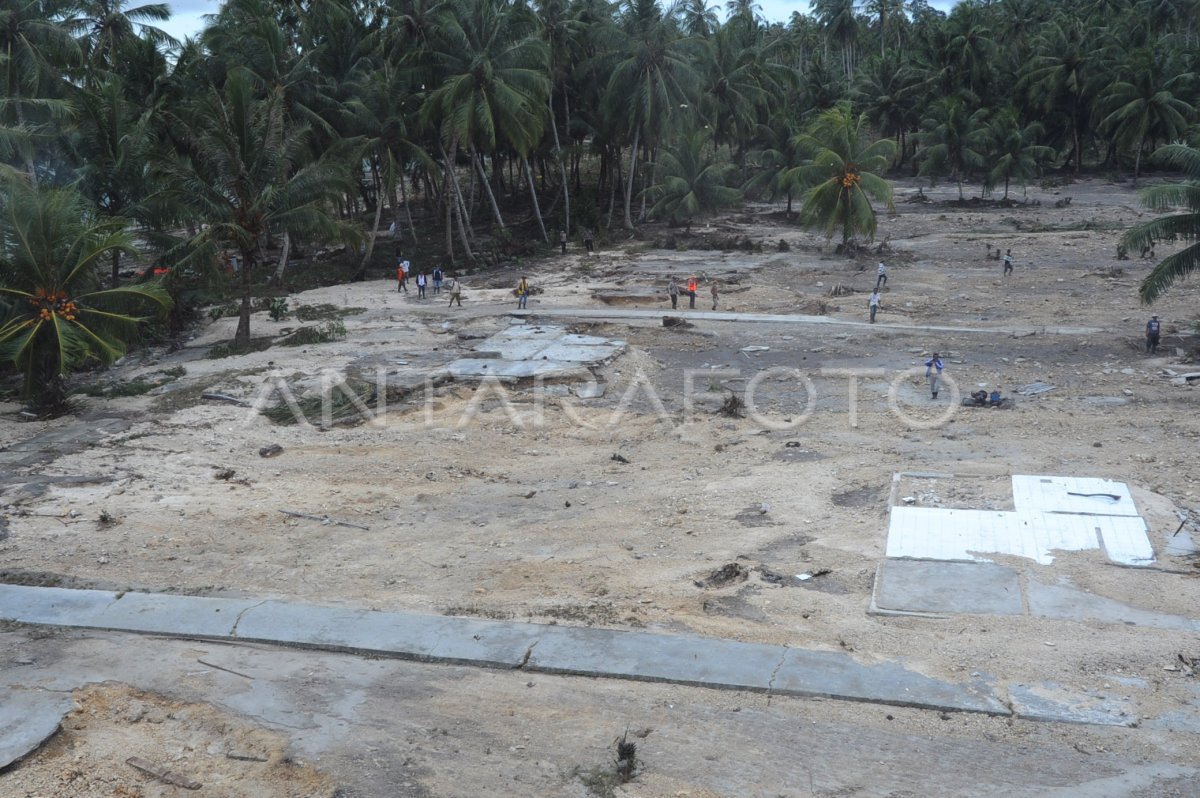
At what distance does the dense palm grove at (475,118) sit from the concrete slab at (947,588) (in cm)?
1420

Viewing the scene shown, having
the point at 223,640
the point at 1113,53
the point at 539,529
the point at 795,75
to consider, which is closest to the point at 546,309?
the point at 539,529

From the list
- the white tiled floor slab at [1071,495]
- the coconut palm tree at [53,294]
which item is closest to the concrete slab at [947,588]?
the white tiled floor slab at [1071,495]

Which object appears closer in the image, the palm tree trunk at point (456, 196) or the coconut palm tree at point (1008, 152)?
the palm tree trunk at point (456, 196)

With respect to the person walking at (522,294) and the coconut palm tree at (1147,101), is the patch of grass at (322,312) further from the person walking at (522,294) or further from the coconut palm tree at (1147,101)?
the coconut palm tree at (1147,101)

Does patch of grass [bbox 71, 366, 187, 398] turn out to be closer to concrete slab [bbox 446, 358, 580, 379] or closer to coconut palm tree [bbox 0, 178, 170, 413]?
coconut palm tree [bbox 0, 178, 170, 413]

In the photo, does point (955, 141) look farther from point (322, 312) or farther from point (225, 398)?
point (225, 398)

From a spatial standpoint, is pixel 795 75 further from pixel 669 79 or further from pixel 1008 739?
pixel 1008 739

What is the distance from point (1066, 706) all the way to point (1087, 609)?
2.01m

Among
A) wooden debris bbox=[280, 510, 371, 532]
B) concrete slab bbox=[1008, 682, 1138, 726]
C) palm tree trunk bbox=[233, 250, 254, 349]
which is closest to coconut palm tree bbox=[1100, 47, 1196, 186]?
palm tree trunk bbox=[233, 250, 254, 349]

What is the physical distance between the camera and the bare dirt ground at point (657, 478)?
9.91m

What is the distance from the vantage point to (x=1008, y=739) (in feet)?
25.0

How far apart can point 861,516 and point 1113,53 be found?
53951mm

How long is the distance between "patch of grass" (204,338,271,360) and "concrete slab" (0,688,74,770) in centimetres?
1534

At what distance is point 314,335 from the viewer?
23.8 meters
